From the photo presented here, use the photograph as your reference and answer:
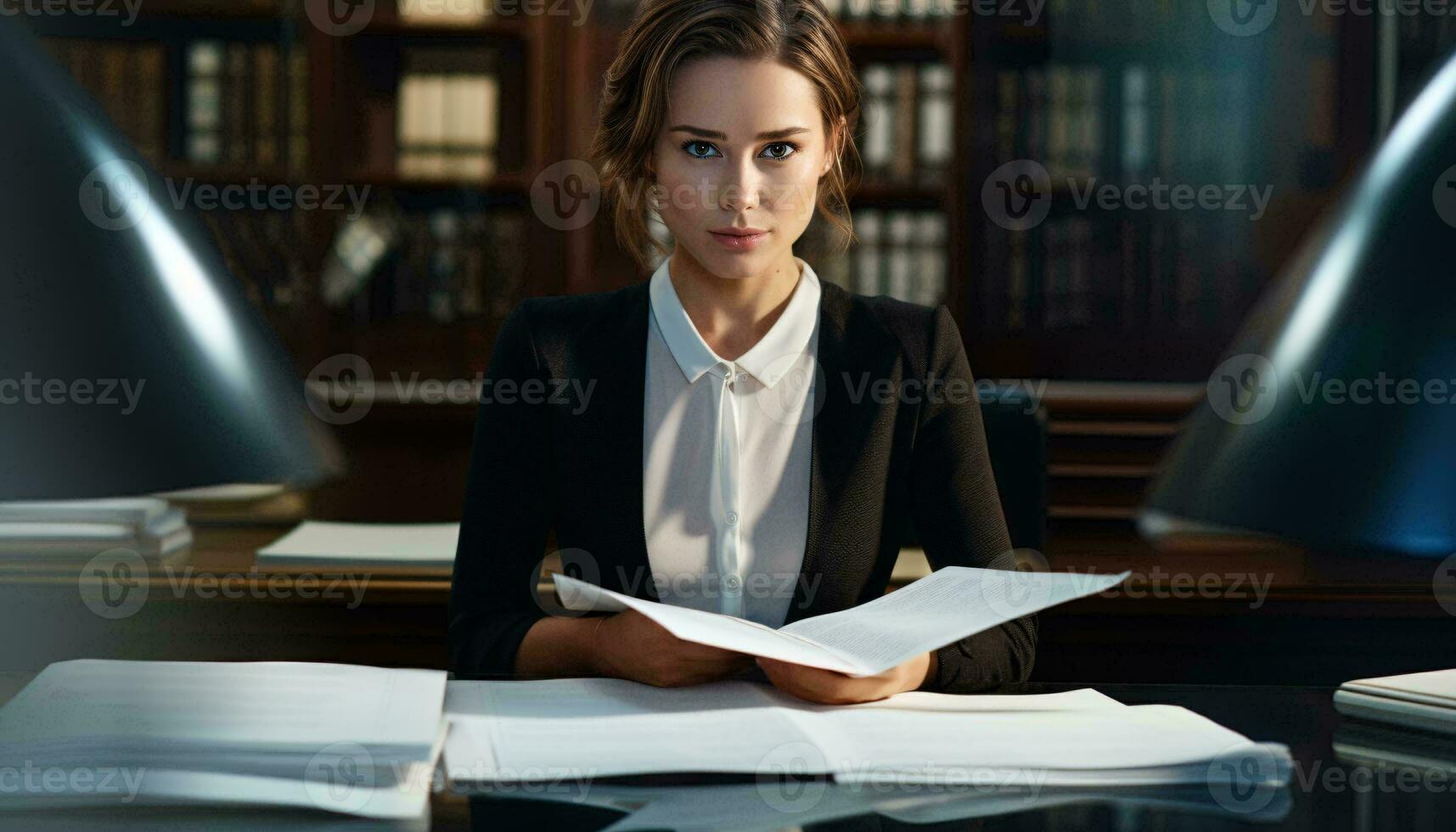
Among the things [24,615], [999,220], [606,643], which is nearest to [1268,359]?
[606,643]

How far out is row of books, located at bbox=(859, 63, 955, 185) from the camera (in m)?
3.16

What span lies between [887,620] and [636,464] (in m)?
0.42

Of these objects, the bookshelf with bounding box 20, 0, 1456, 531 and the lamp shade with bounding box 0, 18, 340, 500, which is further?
the bookshelf with bounding box 20, 0, 1456, 531

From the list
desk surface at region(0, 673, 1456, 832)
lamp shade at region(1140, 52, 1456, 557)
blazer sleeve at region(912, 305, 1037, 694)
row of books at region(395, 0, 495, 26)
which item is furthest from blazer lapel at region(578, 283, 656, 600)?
row of books at region(395, 0, 495, 26)

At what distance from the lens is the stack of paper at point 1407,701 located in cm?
86

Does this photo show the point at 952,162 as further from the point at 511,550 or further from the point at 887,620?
the point at 887,620

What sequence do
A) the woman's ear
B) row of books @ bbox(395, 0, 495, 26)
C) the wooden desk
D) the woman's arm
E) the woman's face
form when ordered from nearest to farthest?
the woman's arm, the woman's face, the woman's ear, the wooden desk, row of books @ bbox(395, 0, 495, 26)

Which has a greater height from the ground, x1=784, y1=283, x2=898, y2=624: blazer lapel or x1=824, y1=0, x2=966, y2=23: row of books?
x1=824, y1=0, x2=966, y2=23: row of books

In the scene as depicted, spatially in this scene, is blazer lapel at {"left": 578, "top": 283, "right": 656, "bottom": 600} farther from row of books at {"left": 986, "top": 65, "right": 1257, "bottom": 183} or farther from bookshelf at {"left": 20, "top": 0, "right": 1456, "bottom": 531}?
row of books at {"left": 986, "top": 65, "right": 1257, "bottom": 183}

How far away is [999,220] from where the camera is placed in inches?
124

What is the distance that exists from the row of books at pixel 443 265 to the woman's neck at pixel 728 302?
1867 millimetres

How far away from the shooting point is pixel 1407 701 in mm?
886

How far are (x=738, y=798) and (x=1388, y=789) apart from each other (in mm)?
350

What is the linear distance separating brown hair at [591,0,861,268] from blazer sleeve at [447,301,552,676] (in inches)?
8.4
